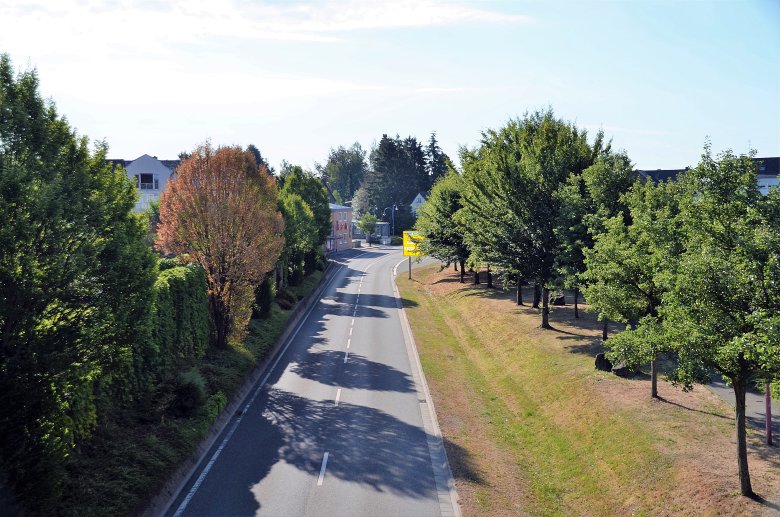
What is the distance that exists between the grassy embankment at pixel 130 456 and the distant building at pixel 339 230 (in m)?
83.2

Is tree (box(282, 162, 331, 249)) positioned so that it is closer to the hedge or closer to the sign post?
the sign post

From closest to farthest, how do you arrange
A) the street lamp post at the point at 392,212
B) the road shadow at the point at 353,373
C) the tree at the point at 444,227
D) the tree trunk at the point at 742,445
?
the tree trunk at the point at 742,445, the road shadow at the point at 353,373, the tree at the point at 444,227, the street lamp post at the point at 392,212

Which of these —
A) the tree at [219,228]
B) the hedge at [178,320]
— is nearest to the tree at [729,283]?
the hedge at [178,320]

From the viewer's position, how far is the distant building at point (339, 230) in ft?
359

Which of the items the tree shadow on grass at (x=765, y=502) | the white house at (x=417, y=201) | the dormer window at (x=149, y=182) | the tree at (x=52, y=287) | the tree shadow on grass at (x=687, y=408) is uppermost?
the white house at (x=417, y=201)

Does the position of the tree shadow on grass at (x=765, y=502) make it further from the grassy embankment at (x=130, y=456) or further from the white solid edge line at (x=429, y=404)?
the grassy embankment at (x=130, y=456)

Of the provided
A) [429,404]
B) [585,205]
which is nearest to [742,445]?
[429,404]

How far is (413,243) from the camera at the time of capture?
6750 centimetres

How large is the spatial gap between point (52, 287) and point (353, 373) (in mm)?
19283

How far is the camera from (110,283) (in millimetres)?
16062

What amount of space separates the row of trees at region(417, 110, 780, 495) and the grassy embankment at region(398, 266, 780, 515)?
4.44ft

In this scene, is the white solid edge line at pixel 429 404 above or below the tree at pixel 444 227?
A: below

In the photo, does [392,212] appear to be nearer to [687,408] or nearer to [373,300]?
[373,300]

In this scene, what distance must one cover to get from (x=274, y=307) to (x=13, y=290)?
32485mm
